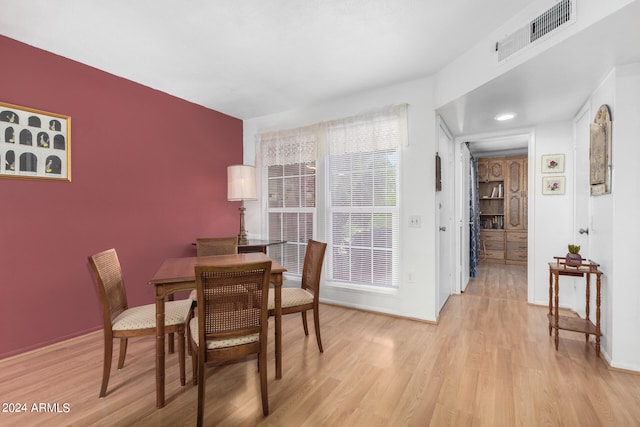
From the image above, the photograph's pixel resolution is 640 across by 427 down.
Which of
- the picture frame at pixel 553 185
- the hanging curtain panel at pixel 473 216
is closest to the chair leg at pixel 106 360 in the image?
the picture frame at pixel 553 185

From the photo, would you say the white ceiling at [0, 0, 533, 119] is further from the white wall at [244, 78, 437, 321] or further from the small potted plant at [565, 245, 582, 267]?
the small potted plant at [565, 245, 582, 267]

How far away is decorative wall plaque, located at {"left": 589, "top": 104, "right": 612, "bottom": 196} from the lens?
2.27m

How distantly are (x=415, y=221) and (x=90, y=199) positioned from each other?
3173 millimetres

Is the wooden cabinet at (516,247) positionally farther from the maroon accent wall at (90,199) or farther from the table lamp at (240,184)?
the maroon accent wall at (90,199)

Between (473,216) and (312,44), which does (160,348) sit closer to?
(312,44)

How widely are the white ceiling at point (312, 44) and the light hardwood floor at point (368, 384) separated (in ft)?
7.10

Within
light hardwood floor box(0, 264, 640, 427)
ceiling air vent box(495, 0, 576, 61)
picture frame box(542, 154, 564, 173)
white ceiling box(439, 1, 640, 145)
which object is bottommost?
light hardwood floor box(0, 264, 640, 427)

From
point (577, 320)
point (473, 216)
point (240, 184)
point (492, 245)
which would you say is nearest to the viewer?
point (577, 320)

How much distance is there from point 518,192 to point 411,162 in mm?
4324

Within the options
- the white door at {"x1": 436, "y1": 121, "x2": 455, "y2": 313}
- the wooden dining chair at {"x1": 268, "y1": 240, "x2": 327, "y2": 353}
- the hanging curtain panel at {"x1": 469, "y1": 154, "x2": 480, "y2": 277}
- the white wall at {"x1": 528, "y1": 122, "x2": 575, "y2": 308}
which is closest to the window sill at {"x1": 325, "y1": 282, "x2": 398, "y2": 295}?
the white door at {"x1": 436, "y1": 121, "x2": 455, "y2": 313}

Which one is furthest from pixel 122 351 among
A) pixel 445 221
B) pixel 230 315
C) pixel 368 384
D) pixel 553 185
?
pixel 553 185

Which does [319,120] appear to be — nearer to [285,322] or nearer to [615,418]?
[285,322]

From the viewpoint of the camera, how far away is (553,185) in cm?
360

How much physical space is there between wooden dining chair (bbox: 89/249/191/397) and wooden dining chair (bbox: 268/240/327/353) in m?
A: 0.64
